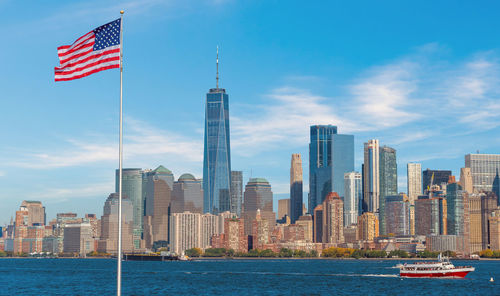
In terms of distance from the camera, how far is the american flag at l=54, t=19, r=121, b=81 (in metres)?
59.8

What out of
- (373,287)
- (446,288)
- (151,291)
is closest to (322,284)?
(373,287)

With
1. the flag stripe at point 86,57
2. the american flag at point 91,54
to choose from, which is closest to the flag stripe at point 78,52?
the american flag at point 91,54

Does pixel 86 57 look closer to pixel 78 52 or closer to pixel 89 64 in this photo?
pixel 89 64

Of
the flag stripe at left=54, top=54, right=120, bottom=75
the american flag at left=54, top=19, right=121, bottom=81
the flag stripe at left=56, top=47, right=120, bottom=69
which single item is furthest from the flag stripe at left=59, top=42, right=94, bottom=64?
the flag stripe at left=54, top=54, right=120, bottom=75

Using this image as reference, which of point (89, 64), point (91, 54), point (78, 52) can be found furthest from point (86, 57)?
point (78, 52)

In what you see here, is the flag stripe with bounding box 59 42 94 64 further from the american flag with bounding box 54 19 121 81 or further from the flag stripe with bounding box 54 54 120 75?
the flag stripe with bounding box 54 54 120 75

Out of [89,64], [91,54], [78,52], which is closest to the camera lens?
[89,64]

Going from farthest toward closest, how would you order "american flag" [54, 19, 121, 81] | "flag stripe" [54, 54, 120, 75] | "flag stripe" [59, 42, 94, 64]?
"flag stripe" [59, 42, 94, 64] < "american flag" [54, 19, 121, 81] < "flag stripe" [54, 54, 120, 75]

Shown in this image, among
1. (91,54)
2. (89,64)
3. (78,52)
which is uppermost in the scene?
(78,52)

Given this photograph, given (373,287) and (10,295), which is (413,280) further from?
(10,295)

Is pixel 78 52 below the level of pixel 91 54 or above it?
above

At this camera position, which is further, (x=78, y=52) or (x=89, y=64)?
(x=78, y=52)

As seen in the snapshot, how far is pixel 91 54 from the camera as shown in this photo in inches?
2371

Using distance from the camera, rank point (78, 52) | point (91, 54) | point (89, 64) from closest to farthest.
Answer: point (89, 64)
point (91, 54)
point (78, 52)
